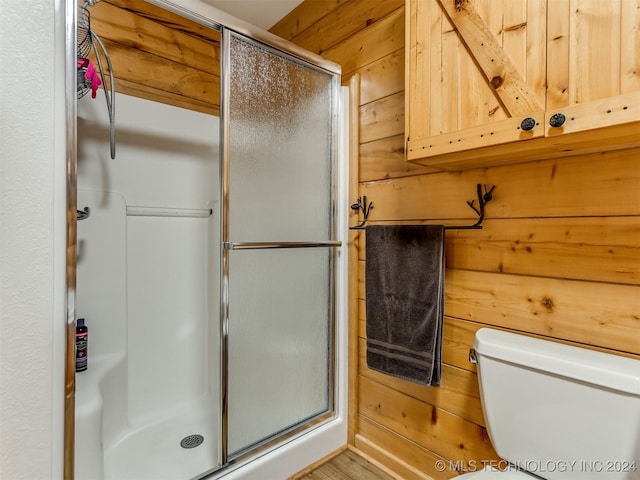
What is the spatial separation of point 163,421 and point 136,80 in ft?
5.63

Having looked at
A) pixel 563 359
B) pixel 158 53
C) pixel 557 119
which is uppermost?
pixel 158 53

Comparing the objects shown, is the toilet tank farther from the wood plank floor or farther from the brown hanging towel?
the wood plank floor

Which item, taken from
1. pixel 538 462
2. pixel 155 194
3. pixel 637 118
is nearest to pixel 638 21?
pixel 637 118

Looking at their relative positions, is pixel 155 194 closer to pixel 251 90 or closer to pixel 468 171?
pixel 251 90

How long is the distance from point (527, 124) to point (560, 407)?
733 millimetres

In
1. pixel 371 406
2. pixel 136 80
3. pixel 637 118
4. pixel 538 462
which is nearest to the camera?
pixel 637 118

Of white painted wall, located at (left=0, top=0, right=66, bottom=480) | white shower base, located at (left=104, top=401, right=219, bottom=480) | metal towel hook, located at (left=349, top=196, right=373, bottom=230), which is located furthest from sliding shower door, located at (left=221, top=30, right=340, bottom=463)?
white painted wall, located at (left=0, top=0, right=66, bottom=480)

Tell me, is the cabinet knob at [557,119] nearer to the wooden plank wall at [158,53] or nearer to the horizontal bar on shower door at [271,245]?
the horizontal bar on shower door at [271,245]

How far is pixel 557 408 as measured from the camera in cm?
94

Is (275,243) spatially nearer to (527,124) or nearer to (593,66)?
(527,124)

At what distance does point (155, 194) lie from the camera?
1.83 meters

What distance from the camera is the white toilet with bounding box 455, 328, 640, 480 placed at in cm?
85

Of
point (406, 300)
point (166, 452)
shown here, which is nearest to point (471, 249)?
point (406, 300)

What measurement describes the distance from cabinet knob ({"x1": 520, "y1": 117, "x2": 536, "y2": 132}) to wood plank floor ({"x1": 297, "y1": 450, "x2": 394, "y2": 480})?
1454 mm
